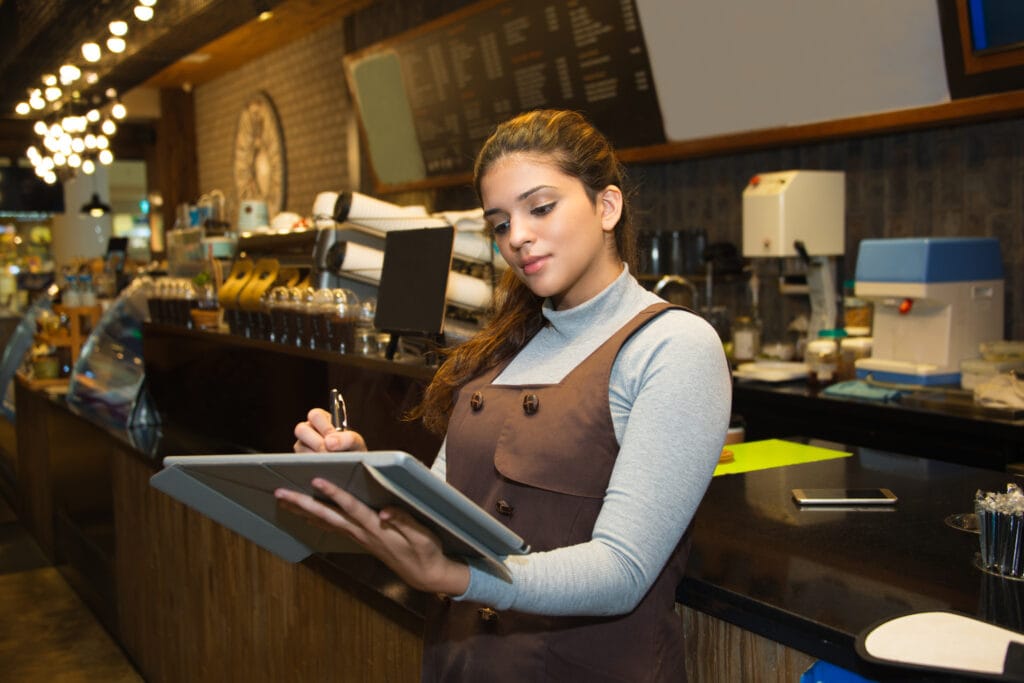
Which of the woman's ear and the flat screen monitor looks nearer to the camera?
the woman's ear

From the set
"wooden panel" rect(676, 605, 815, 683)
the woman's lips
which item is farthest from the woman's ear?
"wooden panel" rect(676, 605, 815, 683)

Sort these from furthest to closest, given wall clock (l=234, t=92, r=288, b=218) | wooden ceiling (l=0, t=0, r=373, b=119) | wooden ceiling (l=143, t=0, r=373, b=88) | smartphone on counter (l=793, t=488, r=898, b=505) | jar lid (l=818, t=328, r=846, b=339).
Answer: wall clock (l=234, t=92, r=288, b=218) < wooden ceiling (l=143, t=0, r=373, b=88) < wooden ceiling (l=0, t=0, r=373, b=119) < jar lid (l=818, t=328, r=846, b=339) < smartphone on counter (l=793, t=488, r=898, b=505)

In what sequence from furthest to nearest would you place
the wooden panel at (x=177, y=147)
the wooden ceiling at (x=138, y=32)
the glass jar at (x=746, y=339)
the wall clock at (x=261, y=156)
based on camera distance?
the wooden panel at (x=177, y=147)
the wall clock at (x=261, y=156)
the wooden ceiling at (x=138, y=32)
the glass jar at (x=746, y=339)

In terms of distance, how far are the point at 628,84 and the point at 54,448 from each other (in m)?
3.26

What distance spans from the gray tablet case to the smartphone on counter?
85cm

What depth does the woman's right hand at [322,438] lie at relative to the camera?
147 centimetres

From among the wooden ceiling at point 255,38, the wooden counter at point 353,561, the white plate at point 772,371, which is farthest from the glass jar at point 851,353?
the wooden ceiling at point 255,38

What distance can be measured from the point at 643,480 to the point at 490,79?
15.3 feet

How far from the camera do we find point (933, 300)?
3.52m

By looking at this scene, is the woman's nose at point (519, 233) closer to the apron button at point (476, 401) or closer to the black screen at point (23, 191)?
the apron button at point (476, 401)

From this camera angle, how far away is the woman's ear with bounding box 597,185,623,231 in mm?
1474

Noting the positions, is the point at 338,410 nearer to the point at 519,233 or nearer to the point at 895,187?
the point at 519,233

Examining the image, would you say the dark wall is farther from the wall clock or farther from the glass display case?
the wall clock

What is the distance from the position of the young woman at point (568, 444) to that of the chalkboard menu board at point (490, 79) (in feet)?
10.7
